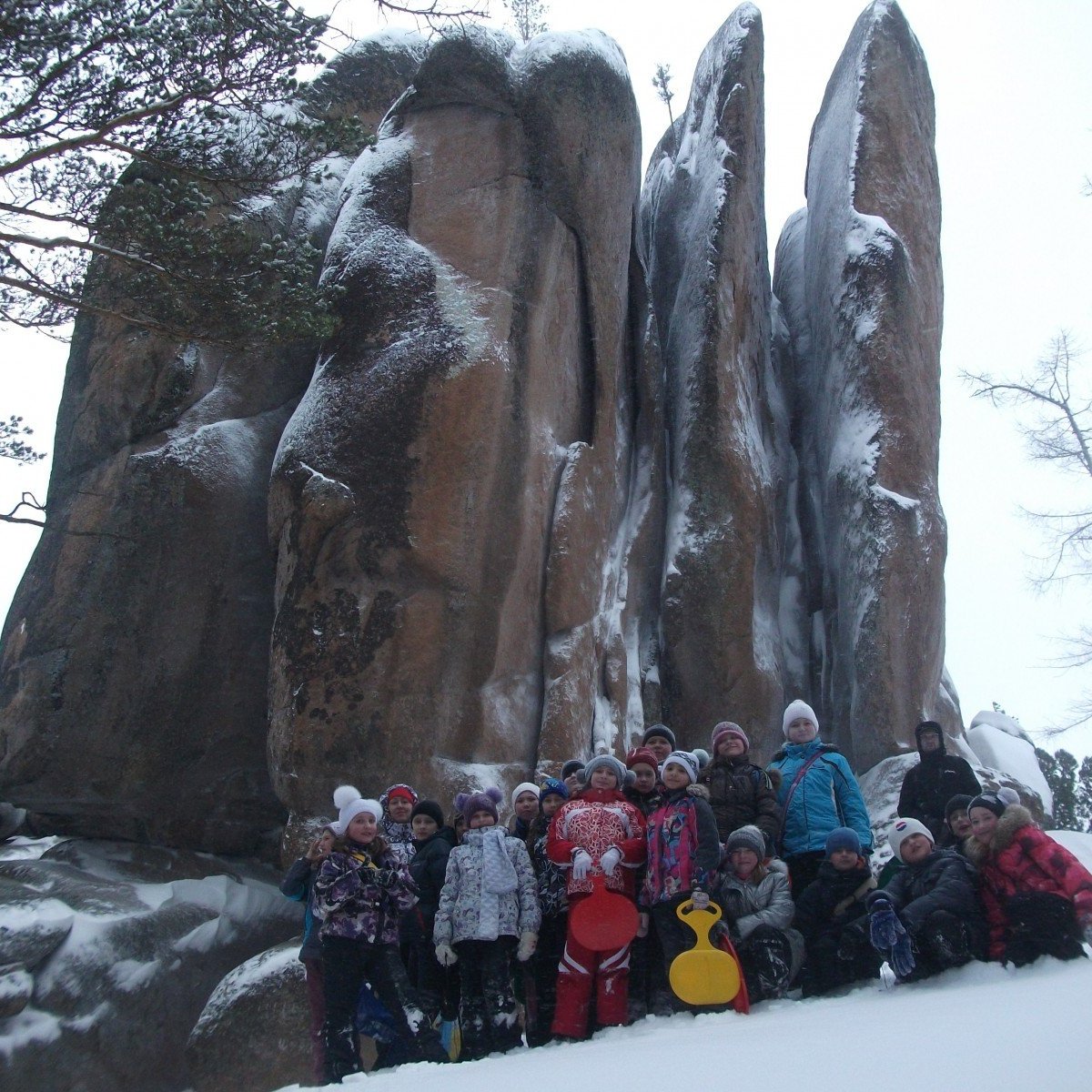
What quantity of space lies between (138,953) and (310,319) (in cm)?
531

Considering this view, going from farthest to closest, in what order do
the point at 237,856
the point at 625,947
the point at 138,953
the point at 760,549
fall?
the point at 760,549 → the point at 237,856 → the point at 138,953 → the point at 625,947

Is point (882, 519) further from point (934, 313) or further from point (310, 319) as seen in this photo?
point (310, 319)

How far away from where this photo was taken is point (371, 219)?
1054cm

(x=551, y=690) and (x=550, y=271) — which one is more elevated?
(x=550, y=271)

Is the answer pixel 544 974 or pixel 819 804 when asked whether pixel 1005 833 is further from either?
pixel 544 974

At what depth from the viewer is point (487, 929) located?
16.0ft

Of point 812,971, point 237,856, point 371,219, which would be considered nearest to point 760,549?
point 371,219

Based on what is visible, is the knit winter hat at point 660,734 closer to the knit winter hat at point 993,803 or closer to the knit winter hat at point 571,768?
the knit winter hat at point 571,768

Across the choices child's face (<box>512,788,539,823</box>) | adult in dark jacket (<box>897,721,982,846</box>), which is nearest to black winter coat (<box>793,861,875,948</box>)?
adult in dark jacket (<box>897,721,982,846</box>)

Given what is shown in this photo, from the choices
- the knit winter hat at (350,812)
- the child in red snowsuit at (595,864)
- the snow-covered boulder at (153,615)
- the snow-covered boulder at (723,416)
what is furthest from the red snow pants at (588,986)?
the snow-covered boulder at (153,615)

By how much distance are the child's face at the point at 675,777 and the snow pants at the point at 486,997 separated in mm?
1044

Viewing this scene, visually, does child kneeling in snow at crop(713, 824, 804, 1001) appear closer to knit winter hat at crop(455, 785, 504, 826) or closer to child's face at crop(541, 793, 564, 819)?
child's face at crop(541, 793, 564, 819)

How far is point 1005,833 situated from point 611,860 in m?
1.73

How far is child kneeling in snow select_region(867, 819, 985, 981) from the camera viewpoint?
170 inches
